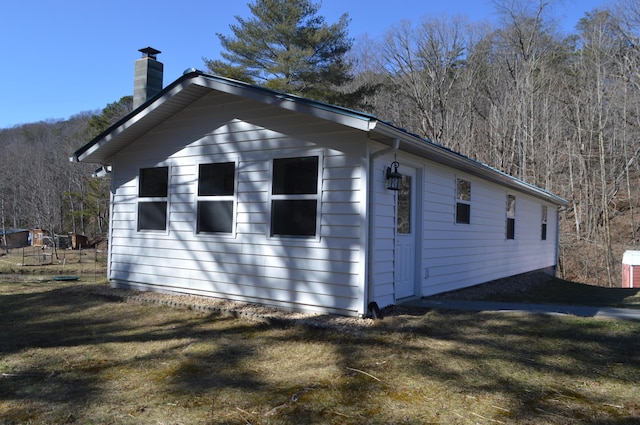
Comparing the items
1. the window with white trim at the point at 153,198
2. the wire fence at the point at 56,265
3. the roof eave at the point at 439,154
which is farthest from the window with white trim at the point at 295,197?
the wire fence at the point at 56,265

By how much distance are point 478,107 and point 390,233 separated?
842 inches

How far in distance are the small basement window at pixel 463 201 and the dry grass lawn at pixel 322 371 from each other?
2.98m

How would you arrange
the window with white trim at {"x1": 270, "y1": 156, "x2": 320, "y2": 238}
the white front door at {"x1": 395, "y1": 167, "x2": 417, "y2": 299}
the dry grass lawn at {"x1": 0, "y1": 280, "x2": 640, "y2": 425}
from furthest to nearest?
the white front door at {"x1": 395, "y1": 167, "x2": 417, "y2": 299}, the window with white trim at {"x1": 270, "y1": 156, "x2": 320, "y2": 238}, the dry grass lawn at {"x1": 0, "y1": 280, "x2": 640, "y2": 425}

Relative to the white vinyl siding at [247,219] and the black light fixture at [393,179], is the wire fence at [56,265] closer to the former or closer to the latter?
the white vinyl siding at [247,219]

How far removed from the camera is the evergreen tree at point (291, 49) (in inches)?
841

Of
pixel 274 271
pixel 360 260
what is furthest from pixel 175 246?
pixel 360 260

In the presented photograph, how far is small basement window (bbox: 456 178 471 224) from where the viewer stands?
29.3ft

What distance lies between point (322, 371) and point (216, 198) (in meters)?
3.86

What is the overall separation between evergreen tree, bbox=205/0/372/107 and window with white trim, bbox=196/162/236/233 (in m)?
14.1

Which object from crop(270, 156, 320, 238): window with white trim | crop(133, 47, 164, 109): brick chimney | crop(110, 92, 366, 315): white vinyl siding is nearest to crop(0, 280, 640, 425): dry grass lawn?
crop(110, 92, 366, 315): white vinyl siding

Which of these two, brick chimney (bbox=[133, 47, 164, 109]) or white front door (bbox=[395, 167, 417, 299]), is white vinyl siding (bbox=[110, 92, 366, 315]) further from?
brick chimney (bbox=[133, 47, 164, 109])

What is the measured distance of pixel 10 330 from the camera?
248 inches

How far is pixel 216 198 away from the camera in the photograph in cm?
754

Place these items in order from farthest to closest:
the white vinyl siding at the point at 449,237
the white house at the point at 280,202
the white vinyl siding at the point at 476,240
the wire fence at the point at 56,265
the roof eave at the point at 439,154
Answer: the wire fence at the point at 56,265 → the white vinyl siding at the point at 476,240 → the white vinyl siding at the point at 449,237 → the white house at the point at 280,202 → the roof eave at the point at 439,154
